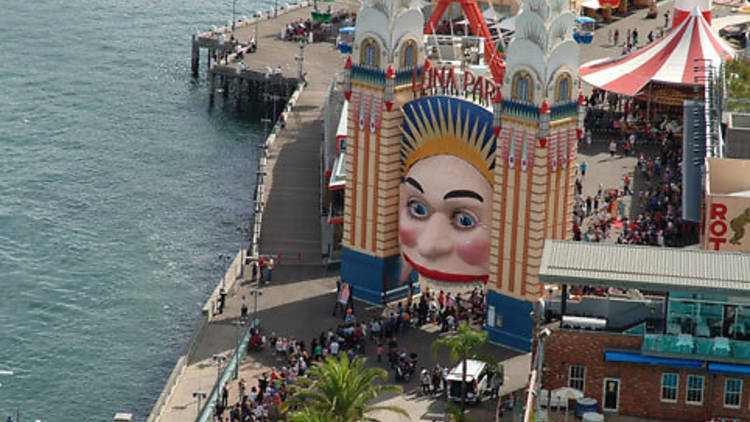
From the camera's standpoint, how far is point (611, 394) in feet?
224

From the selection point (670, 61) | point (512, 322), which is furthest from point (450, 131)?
point (670, 61)

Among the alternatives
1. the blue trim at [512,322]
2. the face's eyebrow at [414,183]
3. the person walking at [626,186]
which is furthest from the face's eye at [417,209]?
the person walking at [626,186]

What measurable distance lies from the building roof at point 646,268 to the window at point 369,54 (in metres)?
27.5

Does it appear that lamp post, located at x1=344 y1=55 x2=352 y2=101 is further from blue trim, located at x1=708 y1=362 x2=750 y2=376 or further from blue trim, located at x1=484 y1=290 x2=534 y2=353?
blue trim, located at x1=708 y1=362 x2=750 y2=376

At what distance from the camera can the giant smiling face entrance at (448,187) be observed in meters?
91.4

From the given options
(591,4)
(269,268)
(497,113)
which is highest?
(591,4)

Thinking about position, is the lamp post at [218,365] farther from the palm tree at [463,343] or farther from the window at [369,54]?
the window at [369,54]

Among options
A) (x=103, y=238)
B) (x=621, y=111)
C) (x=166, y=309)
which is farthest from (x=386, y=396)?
(x=621, y=111)

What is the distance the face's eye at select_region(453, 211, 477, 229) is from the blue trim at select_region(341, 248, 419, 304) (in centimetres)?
604

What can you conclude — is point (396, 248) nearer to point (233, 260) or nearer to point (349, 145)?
point (349, 145)

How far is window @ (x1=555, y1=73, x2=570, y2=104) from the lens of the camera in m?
87.9

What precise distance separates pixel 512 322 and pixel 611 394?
22527mm

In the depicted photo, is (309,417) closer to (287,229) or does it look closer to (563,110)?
(563,110)

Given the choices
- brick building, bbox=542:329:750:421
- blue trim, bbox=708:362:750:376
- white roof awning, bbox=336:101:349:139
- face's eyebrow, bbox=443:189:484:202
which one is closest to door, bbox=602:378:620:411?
brick building, bbox=542:329:750:421
